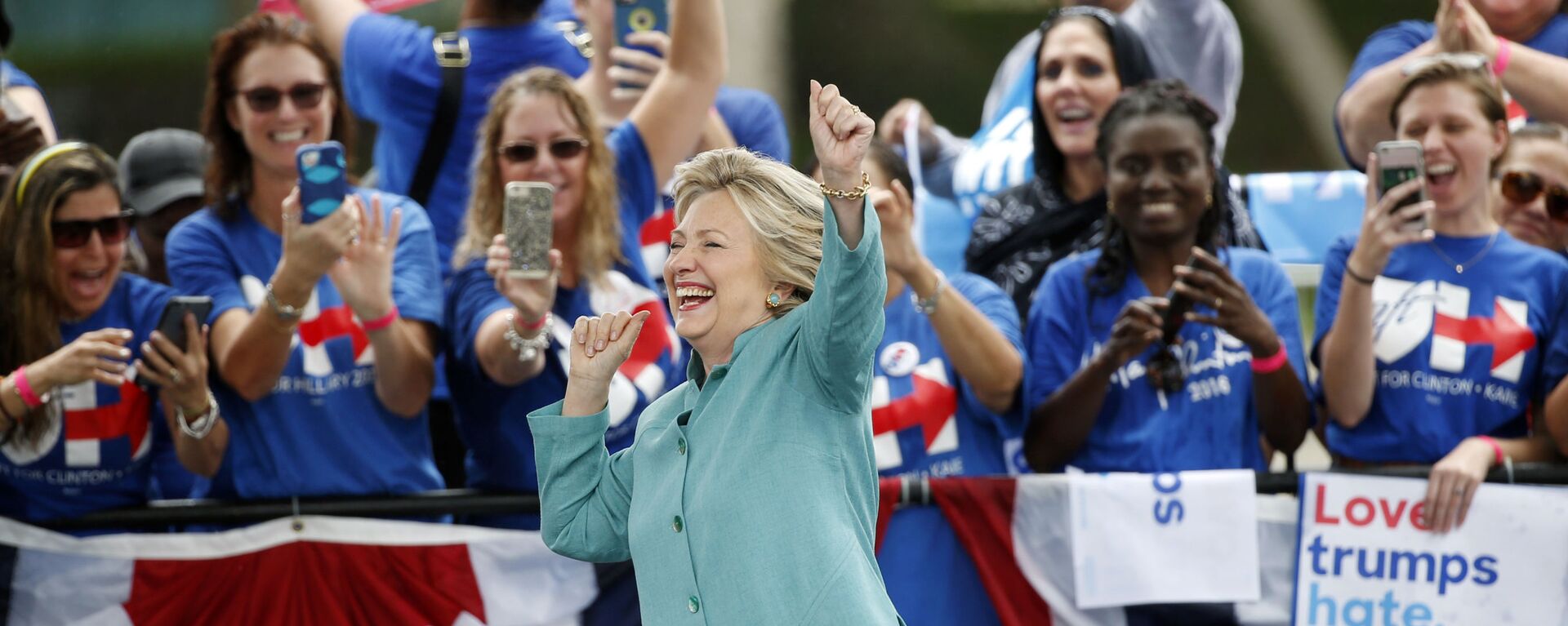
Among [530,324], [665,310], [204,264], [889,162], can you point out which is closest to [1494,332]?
[889,162]

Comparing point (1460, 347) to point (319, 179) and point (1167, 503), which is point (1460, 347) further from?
point (319, 179)

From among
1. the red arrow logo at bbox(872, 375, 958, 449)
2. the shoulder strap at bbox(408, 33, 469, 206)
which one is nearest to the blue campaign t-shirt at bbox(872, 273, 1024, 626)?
the red arrow logo at bbox(872, 375, 958, 449)

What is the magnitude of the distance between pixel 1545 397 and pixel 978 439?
143cm

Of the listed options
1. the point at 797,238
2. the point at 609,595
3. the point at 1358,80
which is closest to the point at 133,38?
the point at 609,595

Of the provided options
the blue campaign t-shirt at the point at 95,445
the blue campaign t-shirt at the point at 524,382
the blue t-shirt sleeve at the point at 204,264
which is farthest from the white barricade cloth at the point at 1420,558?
the blue campaign t-shirt at the point at 95,445

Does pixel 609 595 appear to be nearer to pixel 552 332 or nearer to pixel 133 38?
pixel 552 332

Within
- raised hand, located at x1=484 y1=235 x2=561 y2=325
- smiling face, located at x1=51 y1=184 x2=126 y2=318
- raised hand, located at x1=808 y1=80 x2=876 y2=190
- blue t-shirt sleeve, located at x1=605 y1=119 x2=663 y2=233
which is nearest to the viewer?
raised hand, located at x1=808 y1=80 x2=876 y2=190

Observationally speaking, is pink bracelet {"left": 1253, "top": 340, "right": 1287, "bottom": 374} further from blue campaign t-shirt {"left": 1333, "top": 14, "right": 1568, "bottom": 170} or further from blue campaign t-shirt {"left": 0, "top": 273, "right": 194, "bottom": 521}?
blue campaign t-shirt {"left": 0, "top": 273, "right": 194, "bottom": 521}

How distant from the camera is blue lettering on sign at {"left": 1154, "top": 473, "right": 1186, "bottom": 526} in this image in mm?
4574

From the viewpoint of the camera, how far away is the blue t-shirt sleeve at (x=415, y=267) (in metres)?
4.83

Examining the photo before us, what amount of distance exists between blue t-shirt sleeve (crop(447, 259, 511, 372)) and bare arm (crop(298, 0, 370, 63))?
39.9 inches

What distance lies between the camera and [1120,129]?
16.7 ft

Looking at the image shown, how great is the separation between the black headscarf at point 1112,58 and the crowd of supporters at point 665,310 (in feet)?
1.20

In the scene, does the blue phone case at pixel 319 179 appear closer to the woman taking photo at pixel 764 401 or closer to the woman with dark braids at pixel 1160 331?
the woman taking photo at pixel 764 401
